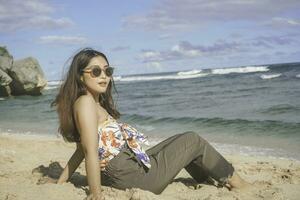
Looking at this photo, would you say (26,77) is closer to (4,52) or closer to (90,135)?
(4,52)

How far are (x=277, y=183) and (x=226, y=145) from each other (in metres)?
3.61

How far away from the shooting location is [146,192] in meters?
3.95

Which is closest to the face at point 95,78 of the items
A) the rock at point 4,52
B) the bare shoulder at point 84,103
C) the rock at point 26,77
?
the bare shoulder at point 84,103

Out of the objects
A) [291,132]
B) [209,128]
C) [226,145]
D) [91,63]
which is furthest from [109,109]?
[209,128]

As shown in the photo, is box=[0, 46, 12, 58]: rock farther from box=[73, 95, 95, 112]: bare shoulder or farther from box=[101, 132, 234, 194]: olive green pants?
box=[73, 95, 95, 112]: bare shoulder

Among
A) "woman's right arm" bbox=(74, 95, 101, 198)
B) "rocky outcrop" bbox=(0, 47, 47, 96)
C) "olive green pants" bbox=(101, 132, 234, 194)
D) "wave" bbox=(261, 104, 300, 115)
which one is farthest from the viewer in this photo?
"rocky outcrop" bbox=(0, 47, 47, 96)

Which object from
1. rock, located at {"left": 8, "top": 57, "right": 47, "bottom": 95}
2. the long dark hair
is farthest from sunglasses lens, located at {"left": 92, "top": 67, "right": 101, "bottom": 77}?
rock, located at {"left": 8, "top": 57, "right": 47, "bottom": 95}

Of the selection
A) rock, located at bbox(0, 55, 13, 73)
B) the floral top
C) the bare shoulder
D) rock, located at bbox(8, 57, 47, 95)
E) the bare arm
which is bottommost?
rock, located at bbox(8, 57, 47, 95)

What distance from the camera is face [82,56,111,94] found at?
3875mm

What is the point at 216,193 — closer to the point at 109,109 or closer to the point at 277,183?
the point at 277,183

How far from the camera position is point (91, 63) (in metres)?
3.88

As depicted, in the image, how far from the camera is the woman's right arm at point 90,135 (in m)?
3.58

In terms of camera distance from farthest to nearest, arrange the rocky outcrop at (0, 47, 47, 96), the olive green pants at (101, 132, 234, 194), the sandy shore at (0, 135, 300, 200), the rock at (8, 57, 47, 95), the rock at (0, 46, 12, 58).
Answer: the rock at (0, 46, 12, 58), the rock at (8, 57, 47, 95), the rocky outcrop at (0, 47, 47, 96), the sandy shore at (0, 135, 300, 200), the olive green pants at (101, 132, 234, 194)

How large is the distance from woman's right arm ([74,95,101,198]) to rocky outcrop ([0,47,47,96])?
26324mm
